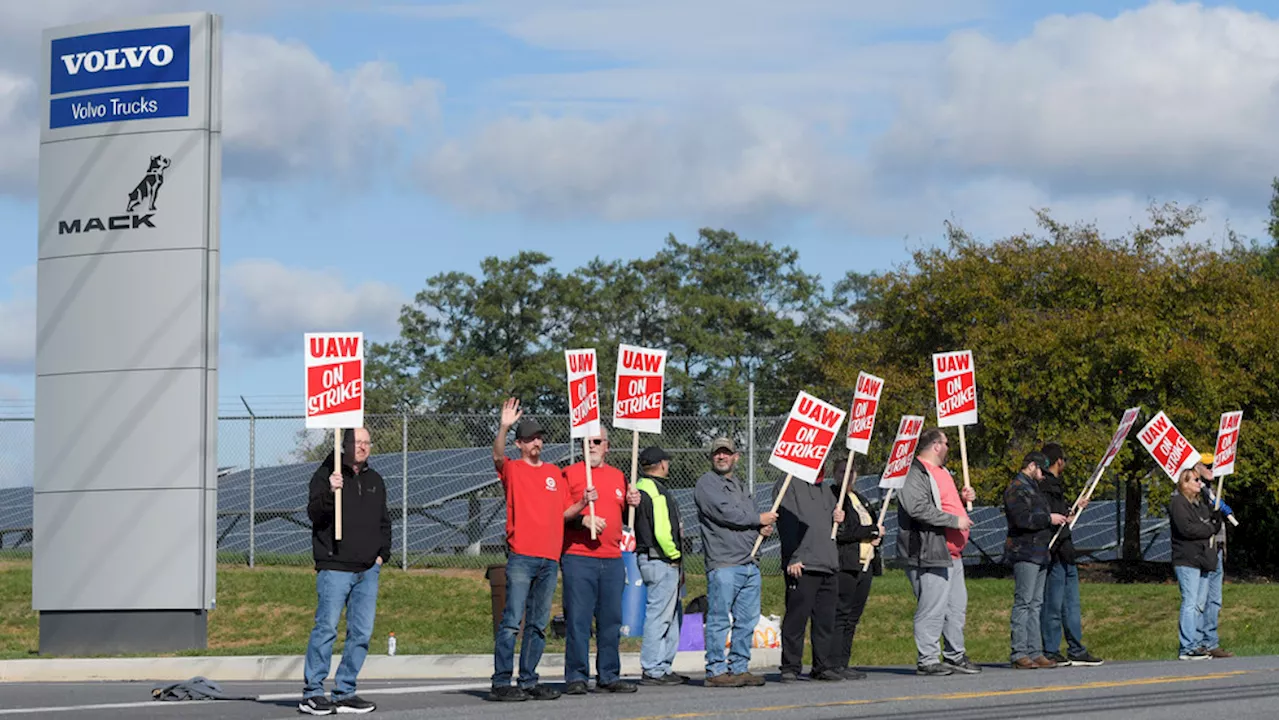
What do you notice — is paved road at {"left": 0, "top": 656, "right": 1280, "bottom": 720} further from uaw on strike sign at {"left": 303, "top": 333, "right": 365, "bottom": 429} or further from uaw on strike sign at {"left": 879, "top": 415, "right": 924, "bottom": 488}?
uaw on strike sign at {"left": 303, "top": 333, "right": 365, "bottom": 429}

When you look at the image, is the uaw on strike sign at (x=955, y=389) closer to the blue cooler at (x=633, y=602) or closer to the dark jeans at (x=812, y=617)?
the dark jeans at (x=812, y=617)

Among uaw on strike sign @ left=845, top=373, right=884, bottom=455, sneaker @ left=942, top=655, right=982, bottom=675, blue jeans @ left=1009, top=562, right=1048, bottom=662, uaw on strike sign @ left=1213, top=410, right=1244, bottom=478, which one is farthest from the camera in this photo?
uaw on strike sign @ left=1213, top=410, right=1244, bottom=478

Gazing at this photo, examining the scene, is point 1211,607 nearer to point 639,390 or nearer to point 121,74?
point 639,390

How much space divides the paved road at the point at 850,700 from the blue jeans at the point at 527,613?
382 mm

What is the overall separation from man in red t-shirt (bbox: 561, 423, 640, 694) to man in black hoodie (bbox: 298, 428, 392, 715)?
167 centimetres

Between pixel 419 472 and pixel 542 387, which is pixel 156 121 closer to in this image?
pixel 419 472

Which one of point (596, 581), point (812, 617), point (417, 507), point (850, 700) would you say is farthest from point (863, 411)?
point (417, 507)

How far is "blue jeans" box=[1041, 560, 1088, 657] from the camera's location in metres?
16.6

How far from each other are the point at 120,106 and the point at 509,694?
991cm

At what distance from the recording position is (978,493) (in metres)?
32.2

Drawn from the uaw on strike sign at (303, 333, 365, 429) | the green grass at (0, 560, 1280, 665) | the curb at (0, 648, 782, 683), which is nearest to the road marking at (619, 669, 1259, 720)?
the uaw on strike sign at (303, 333, 365, 429)

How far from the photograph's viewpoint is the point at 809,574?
48.6 feet

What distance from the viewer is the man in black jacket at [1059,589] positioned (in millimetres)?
16500

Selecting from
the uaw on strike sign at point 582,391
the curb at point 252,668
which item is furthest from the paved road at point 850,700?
the uaw on strike sign at point 582,391
